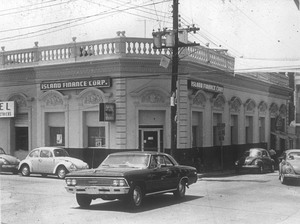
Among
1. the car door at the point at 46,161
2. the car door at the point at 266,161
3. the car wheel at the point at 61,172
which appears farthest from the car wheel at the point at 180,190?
the car door at the point at 266,161

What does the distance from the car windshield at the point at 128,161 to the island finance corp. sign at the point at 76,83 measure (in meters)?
11.3

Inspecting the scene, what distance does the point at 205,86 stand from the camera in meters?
26.2

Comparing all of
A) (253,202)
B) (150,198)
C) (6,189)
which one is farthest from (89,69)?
(253,202)

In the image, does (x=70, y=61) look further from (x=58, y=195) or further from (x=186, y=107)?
(x=58, y=195)

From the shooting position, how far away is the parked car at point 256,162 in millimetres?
25094

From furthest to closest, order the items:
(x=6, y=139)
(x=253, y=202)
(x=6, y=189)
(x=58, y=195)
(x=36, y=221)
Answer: (x=6, y=139), (x=6, y=189), (x=58, y=195), (x=253, y=202), (x=36, y=221)

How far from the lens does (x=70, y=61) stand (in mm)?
24938

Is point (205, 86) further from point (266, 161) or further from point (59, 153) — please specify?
point (59, 153)

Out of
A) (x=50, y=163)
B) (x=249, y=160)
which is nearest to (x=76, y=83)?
(x=50, y=163)

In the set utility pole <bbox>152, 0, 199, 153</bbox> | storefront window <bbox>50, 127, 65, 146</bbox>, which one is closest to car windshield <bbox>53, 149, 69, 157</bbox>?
storefront window <bbox>50, 127, 65, 146</bbox>

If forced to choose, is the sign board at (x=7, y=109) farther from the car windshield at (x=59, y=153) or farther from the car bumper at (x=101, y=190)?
the car bumper at (x=101, y=190)

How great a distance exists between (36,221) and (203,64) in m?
17.6

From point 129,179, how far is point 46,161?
35.2ft

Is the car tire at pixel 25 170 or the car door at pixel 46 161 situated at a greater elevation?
the car door at pixel 46 161
